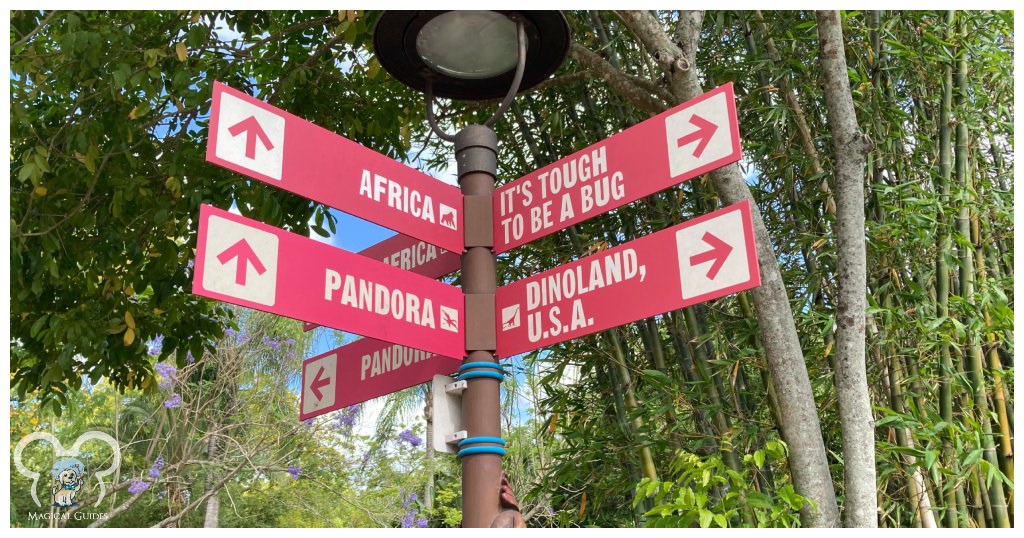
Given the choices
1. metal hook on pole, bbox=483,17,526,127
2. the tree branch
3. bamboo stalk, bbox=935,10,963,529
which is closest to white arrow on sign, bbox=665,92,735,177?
metal hook on pole, bbox=483,17,526,127

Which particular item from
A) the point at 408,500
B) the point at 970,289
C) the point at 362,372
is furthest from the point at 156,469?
the point at 970,289

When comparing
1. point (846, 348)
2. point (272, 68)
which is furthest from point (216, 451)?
point (846, 348)

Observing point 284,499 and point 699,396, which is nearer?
point 699,396

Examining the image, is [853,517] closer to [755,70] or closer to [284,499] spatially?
[755,70]

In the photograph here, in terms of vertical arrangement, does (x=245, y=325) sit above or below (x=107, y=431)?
above

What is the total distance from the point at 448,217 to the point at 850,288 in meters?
1.71

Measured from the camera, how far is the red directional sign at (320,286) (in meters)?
2.21

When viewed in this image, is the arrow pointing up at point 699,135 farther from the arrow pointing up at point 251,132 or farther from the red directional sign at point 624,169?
the arrow pointing up at point 251,132

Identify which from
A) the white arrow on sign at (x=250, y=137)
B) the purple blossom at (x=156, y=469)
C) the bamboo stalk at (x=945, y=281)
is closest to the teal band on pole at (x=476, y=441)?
the white arrow on sign at (x=250, y=137)

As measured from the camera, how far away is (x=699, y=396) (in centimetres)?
410

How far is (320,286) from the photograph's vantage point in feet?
7.83

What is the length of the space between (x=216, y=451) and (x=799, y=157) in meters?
9.71

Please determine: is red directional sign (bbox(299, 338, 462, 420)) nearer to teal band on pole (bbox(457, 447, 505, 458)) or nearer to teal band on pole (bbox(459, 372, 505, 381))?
teal band on pole (bbox(459, 372, 505, 381))

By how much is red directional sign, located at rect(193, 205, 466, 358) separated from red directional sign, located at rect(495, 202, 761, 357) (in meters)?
0.21
